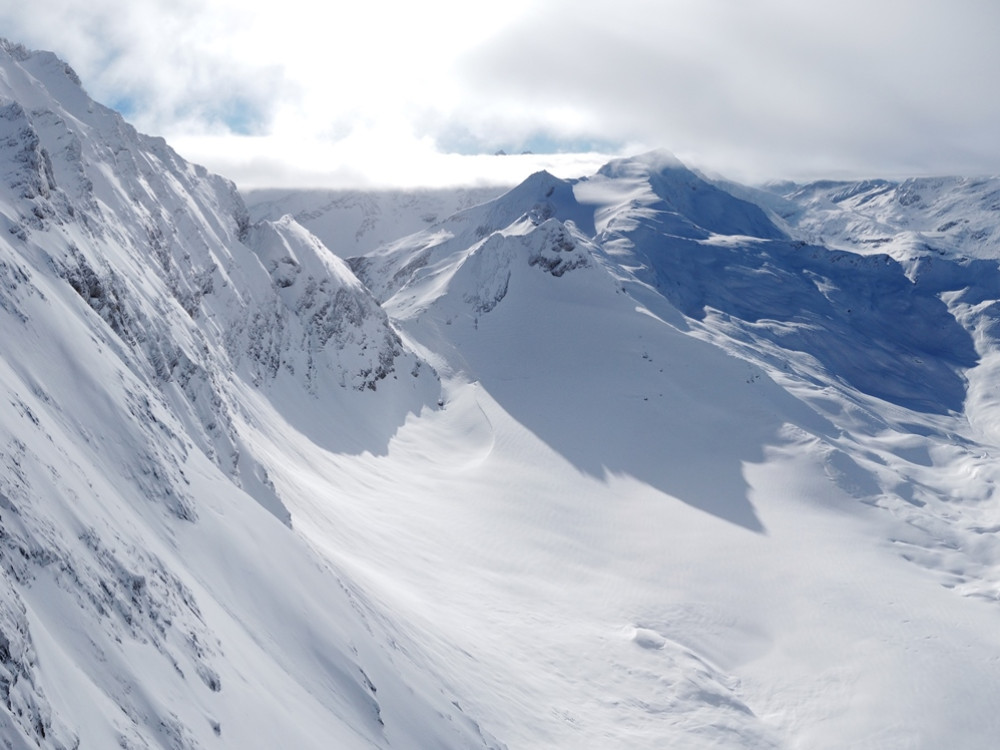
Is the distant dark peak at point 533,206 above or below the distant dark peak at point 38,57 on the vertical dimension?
above

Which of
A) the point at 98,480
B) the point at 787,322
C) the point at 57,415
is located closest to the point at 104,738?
the point at 98,480

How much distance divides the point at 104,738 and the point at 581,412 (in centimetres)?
7983

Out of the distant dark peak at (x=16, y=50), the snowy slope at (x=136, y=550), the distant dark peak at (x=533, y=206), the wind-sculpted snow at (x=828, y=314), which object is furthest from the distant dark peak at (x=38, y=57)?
the distant dark peak at (x=533, y=206)

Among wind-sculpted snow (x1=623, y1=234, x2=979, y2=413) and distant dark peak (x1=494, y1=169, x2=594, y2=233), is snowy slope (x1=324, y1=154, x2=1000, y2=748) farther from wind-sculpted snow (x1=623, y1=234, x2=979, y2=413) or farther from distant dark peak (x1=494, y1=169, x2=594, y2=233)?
distant dark peak (x1=494, y1=169, x2=594, y2=233)

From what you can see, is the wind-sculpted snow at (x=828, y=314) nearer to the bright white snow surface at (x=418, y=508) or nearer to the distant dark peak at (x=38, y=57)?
the bright white snow surface at (x=418, y=508)

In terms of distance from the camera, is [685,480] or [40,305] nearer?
[40,305]

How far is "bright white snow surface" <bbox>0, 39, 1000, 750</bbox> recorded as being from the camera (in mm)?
19969

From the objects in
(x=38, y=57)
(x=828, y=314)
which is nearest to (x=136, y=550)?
(x=38, y=57)

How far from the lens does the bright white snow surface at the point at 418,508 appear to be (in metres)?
20.0

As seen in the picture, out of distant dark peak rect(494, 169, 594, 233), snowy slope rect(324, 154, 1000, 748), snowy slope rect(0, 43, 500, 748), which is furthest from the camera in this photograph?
distant dark peak rect(494, 169, 594, 233)

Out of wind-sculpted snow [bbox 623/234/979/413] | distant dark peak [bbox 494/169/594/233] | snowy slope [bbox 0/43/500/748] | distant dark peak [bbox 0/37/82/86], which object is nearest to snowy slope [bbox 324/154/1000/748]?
snowy slope [bbox 0/43/500/748]

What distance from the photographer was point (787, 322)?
168m

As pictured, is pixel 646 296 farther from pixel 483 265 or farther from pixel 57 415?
pixel 57 415

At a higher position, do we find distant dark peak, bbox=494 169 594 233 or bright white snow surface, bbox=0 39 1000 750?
distant dark peak, bbox=494 169 594 233
